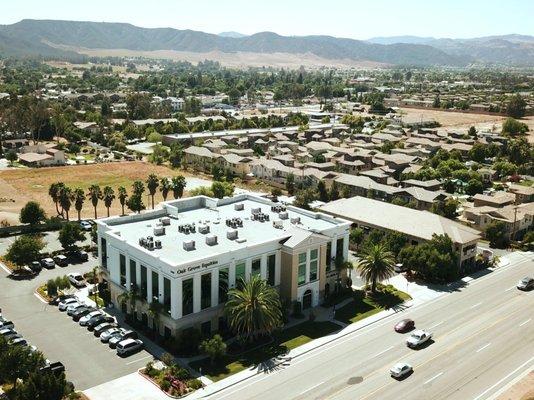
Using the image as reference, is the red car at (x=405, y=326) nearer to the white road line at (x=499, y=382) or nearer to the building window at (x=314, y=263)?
the building window at (x=314, y=263)

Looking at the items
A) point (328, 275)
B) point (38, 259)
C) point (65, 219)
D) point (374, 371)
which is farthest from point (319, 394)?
point (65, 219)

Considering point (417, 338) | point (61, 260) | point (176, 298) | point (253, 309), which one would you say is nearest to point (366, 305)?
point (417, 338)

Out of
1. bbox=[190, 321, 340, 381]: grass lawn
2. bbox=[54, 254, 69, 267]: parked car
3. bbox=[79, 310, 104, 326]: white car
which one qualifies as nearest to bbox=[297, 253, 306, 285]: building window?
bbox=[190, 321, 340, 381]: grass lawn

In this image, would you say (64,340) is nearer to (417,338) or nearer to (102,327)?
(102,327)

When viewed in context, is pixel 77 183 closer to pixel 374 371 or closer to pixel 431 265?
pixel 431 265

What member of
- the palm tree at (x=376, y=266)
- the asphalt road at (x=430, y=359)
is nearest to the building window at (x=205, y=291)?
the asphalt road at (x=430, y=359)

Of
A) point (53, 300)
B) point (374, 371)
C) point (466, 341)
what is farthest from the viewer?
point (53, 300)
